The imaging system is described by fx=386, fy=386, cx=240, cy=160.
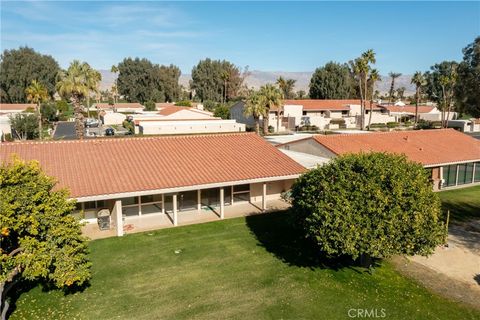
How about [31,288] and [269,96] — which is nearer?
[31,288]

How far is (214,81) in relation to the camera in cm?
14412

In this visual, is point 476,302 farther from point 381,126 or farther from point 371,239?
point 381,126

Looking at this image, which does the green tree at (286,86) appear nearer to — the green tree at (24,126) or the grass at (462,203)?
the green tree at (24,126)

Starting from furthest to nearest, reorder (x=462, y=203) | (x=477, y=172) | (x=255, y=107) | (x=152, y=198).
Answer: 1. (x=255, y=107)
2. (x=477, y=172)
3. (x=462, y=203)
4. (x=152, y=198)

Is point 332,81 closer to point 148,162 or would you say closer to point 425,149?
point 425,149

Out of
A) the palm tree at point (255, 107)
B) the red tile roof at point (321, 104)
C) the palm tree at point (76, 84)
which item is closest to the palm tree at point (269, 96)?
the palm tree at point (255, 107)

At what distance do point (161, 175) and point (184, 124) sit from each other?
45789 millimetres

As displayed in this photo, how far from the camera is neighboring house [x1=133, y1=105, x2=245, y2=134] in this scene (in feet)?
214

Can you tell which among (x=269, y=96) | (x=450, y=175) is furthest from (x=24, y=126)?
(x=450, y=175)

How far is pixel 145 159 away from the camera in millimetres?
24781

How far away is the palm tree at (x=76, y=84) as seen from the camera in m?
46.0

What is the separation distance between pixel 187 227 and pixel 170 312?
864 cm

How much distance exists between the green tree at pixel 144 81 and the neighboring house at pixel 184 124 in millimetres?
66496

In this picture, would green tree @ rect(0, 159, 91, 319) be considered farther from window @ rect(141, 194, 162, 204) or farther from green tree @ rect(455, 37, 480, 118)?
green tree @ rect(455, 37, 480, 118)
